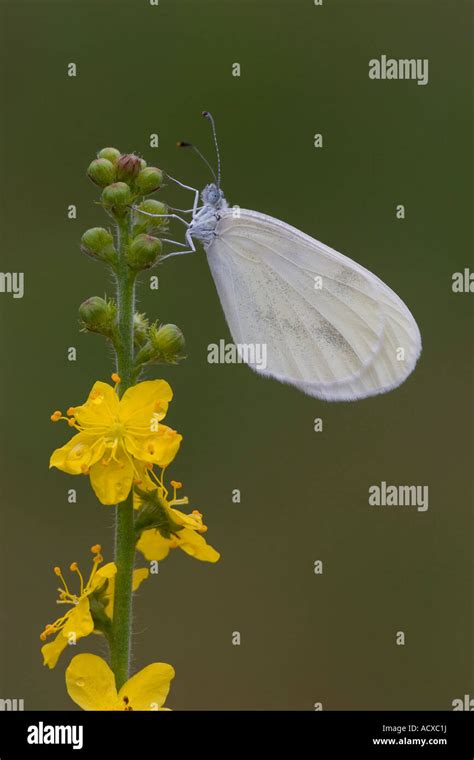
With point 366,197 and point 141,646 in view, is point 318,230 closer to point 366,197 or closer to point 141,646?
point 366,197

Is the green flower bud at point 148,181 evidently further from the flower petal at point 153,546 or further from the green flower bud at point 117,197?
the flower petal at point 153,546

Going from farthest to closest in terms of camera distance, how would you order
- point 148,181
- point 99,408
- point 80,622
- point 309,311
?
point 309,311 → point 148,181 → point 99,408 → point 80,622

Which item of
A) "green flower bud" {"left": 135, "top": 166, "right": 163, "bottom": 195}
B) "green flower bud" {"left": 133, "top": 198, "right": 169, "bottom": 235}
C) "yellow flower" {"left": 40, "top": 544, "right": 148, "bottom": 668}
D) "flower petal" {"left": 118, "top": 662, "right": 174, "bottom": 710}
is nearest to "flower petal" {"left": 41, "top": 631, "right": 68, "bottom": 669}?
"yellow flower" {"left": 40, "top": 544, "right": 148, "bottom": 668}

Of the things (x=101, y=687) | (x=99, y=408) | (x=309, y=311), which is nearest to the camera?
(x=101, y=687)

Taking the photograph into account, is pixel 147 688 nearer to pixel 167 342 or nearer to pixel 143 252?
pixel 167 342

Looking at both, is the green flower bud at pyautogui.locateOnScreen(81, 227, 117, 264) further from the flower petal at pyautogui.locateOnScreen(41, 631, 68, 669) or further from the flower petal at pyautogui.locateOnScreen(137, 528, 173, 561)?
the flower petal at pyautogui.locateOnScreen(41, 631, 68, 669)

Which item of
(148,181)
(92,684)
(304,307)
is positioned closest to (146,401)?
(148,181)

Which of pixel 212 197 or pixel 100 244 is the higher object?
pixel 212 197

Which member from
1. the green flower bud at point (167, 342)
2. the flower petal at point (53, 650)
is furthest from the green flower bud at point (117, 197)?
the flower petal at point (53, 650)
